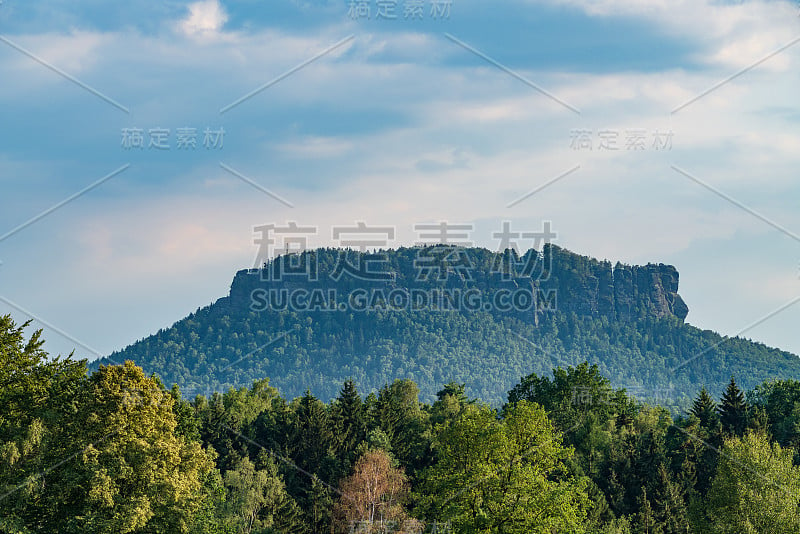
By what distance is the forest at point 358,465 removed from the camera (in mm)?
55406

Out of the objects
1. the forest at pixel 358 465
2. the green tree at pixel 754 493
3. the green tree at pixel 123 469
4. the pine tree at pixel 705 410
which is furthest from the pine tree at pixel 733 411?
the green tree at pixel 123 469

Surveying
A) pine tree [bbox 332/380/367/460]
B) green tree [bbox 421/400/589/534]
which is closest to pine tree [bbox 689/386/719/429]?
pine tree [bbox 332/380/367/460]

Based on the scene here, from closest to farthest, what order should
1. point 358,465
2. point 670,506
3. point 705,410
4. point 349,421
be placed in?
point 670,506, point 358,465, point 349,421, point 705,410

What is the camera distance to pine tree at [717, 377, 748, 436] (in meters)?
97.4

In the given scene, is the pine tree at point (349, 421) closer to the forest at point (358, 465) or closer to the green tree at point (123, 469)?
the forest at point (358, 465)

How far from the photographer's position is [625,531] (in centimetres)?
7800

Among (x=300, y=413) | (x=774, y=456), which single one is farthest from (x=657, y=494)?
(x=300, y=413)

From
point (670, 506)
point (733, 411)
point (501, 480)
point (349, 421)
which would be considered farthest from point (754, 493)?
Result: point (349, 421)

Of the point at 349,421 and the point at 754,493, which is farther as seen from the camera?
the point at 349,421

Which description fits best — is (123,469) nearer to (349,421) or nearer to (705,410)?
(349,421)

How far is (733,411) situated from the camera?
98.5 metres

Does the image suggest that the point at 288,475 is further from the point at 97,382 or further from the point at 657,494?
the point at 97,382

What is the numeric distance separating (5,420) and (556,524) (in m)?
30.4

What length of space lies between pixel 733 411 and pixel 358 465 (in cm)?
3646
